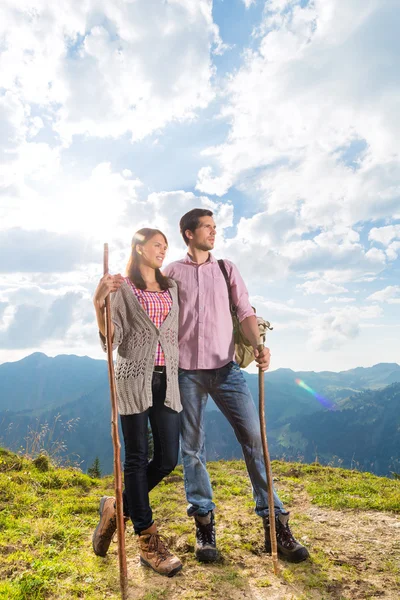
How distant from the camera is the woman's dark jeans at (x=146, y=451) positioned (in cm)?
400

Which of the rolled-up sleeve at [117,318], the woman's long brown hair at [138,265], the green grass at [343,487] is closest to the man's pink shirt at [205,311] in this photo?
the woman's long brown hair at [138,265]

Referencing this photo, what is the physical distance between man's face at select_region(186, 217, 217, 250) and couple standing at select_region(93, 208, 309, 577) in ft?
0.04

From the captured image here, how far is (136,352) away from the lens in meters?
4.15

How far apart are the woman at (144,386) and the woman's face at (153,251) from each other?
1cm

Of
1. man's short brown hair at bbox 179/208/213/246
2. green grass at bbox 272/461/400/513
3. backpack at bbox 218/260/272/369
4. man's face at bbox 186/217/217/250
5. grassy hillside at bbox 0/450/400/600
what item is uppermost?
man's short brown hair at bbox 179/208/213/246

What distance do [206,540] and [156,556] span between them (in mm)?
628

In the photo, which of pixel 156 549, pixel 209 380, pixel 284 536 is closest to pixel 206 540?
pixel 156 549

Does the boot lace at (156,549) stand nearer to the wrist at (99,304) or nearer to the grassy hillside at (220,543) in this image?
the grassy hillside at (220,543)

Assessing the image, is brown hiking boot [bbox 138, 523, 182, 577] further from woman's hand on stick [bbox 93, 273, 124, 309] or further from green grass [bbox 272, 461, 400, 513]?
green grass [bbox 272, 461, 400, 513]

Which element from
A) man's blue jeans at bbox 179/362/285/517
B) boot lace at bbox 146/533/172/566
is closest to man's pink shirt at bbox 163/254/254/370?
man's blue jeans at bbox 179/362/285/517

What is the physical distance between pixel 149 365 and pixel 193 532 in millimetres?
2653

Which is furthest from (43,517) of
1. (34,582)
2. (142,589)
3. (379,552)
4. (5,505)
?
(379,552)

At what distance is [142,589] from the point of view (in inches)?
144

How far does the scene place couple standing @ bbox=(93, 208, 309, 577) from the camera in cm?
403
